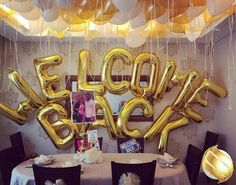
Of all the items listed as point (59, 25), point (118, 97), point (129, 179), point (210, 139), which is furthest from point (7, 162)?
point (210, 139)

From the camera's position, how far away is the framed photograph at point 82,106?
3.24 meters

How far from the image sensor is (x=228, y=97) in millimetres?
3832

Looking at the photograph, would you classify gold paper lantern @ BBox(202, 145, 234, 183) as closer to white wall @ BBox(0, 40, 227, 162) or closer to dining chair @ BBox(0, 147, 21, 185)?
dining chair @ BBox(0, 147, 21, 185)

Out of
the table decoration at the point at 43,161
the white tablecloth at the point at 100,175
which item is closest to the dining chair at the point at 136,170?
the white tablecloth at the point at 100,175

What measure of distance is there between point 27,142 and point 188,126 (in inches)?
90.9

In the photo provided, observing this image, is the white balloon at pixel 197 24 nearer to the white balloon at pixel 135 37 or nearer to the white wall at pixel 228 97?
the white balloon at pixel 135 37

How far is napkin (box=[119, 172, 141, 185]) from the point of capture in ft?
7.30

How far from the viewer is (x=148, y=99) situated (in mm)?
4023

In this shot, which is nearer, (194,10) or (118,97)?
(194,10)

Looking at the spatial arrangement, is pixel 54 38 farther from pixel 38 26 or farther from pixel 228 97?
pixel 228 97

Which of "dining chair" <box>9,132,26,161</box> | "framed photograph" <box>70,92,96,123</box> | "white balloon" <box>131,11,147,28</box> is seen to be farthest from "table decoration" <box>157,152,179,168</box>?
"dining chair" <box>9,132,26,161</box>

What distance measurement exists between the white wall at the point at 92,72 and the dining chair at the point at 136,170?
186 centimetres

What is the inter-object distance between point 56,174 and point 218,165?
4.41 ft

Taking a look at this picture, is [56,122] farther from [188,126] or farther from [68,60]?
[188,126]
